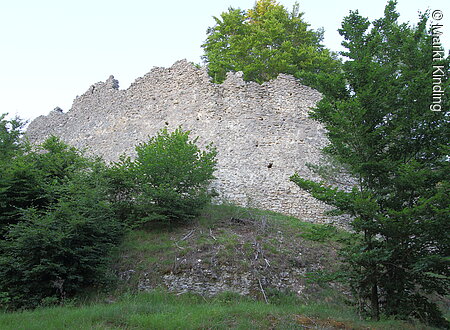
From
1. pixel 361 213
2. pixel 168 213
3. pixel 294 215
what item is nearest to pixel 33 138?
pixel 168 213

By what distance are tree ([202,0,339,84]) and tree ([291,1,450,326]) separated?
29.2ft

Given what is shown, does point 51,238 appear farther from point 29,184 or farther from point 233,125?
point 233,125

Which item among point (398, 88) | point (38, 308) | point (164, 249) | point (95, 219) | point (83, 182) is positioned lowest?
point (38, 308)

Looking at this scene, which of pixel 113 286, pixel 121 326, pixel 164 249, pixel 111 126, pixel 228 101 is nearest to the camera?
pixel 121 326

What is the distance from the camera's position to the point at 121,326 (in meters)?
6.08

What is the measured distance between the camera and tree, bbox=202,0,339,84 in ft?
57.9

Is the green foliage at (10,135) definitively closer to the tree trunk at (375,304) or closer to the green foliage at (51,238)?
the green foliage at (51,238)

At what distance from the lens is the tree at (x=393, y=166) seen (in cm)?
642

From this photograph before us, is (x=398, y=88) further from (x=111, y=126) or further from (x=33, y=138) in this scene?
(x=33, y=138)

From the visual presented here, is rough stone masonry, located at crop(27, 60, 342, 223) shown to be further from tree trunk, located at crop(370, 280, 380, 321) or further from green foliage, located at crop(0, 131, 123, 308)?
tree trunk, located at crop(370, 280, 380, 321)

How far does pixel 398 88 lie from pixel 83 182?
7392mm

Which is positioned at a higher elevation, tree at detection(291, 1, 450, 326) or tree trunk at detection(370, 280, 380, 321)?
tree at detection(291, 1, 450, 326)

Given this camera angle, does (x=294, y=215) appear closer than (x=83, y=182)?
No

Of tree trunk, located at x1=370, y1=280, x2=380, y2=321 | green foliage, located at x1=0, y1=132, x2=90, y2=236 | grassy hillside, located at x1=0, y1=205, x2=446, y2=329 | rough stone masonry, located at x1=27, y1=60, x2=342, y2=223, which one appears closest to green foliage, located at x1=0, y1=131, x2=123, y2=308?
green foliage, located at x1=0, y1=132, x2=90, y2=236
